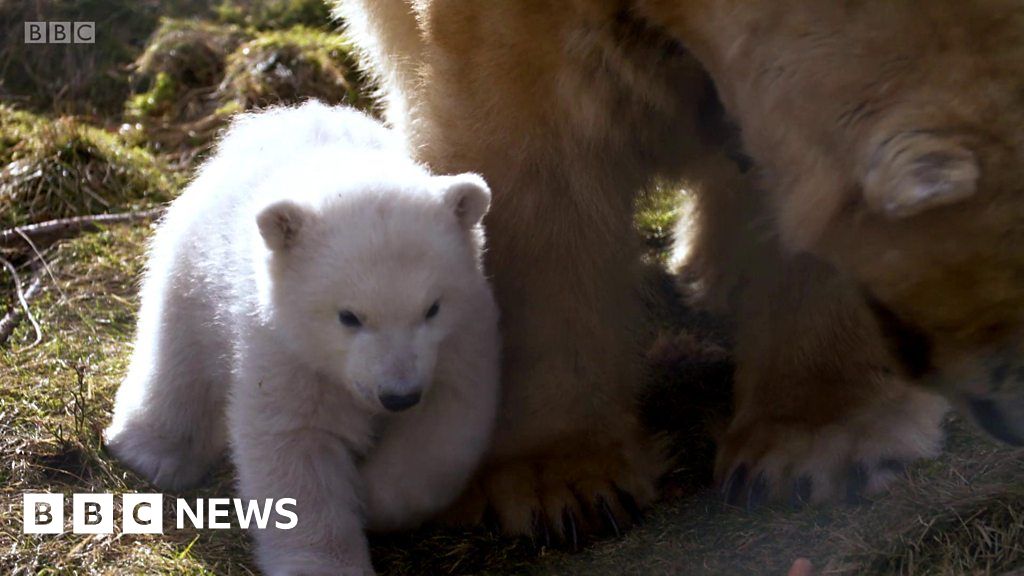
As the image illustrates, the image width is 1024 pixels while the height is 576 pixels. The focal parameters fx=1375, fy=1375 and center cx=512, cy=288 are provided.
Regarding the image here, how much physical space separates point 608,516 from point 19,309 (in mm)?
2249

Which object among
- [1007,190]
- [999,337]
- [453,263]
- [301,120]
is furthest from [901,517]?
[301,120]

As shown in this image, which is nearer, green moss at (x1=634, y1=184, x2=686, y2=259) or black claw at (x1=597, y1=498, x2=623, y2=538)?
black claw at (x1=597, y1=498, x2=623, y2=538)

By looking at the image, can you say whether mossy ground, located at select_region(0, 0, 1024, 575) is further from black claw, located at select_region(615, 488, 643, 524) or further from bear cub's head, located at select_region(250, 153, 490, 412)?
bear cub's head, located at select_region(250, 153, 490, 412)

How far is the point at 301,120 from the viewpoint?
3723 mm

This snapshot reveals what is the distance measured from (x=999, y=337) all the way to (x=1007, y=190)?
0.31 meters

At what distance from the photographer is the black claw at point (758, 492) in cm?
355

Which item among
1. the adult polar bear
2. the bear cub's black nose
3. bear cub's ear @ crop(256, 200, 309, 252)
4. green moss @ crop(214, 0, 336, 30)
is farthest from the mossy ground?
bear cub's ear @ crop(256, 200, 309, 252)

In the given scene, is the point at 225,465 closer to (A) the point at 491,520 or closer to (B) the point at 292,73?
(A) the point at 491,520

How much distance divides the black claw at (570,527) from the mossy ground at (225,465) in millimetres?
→ 41

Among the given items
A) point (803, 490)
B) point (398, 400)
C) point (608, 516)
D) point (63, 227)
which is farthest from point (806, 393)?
point (63, 227)

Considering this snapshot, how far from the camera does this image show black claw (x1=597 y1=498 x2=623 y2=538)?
346 centimetres

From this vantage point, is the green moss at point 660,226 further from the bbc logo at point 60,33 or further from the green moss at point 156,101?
the bbc logo at point 60,33

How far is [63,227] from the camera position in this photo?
16.7 feet

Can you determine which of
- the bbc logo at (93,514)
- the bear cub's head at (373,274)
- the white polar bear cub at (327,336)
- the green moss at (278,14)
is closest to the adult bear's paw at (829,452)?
the white polar bear cub at (327,336)
